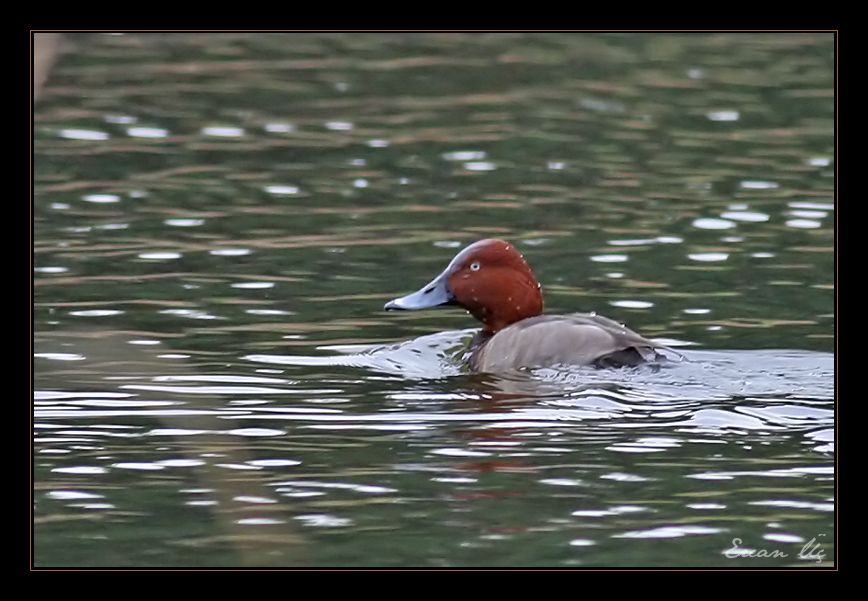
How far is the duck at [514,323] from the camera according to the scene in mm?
10703

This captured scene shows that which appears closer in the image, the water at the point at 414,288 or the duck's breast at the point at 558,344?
the water at the point at 414,288

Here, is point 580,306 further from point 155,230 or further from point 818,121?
point 818,121

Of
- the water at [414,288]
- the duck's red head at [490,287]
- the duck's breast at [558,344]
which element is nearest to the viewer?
the water at [414,288]

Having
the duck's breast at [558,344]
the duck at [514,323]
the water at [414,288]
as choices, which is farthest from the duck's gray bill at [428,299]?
the duck's breast at [558,344]

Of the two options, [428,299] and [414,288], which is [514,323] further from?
[414,288]

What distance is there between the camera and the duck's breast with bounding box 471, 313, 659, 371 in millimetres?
10680

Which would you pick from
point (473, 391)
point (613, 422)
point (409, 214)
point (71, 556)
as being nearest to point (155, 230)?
point (409, 214)

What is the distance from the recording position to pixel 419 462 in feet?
29.1

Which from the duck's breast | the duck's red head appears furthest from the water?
the duck's red head

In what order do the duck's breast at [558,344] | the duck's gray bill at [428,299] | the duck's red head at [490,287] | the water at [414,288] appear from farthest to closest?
the duck's gray bill at [428,299], the duck's red head at [490,287], the duck's breast at [558,344], the water at [414,288]

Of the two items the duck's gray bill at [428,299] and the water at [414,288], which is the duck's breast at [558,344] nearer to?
the water at [414,288]

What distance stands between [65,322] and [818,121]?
904 centimetres

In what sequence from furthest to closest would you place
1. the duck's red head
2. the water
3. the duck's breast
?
the duck's red head < the duck's breast < the water

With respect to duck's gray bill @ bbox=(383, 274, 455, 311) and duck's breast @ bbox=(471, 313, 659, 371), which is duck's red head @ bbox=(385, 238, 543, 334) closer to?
duck's gray bill @ bbox=(383, 274, 455, 311)
